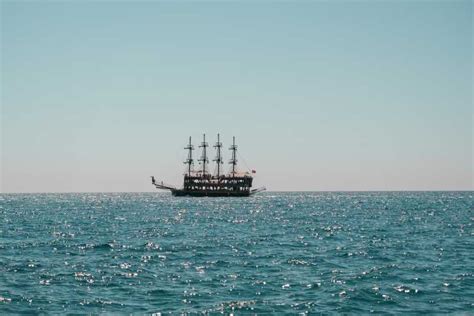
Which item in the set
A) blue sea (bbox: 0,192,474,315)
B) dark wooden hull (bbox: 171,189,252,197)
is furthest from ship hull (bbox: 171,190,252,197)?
blue sea (bbox: 0,192,474,315)

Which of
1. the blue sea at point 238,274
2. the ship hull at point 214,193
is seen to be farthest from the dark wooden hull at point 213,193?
the blue sea at point 238,274

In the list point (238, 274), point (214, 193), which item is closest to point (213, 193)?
point (214, 193)

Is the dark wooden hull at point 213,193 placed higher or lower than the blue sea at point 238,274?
higher

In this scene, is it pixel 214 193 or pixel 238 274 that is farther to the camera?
pixel 214 193

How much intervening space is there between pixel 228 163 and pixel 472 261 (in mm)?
154420

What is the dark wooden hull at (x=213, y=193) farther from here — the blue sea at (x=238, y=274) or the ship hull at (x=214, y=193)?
the blue sea at (x=238, y=274)

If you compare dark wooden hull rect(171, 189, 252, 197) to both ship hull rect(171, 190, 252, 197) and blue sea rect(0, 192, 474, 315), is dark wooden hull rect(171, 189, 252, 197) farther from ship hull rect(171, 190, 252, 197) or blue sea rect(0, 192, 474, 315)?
blue sea rect(0, 192, 474, 315)

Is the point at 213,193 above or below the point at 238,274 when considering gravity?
above

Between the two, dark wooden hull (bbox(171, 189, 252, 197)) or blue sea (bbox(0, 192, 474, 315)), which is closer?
blue sea (bbox(0, 192, 474, 315))

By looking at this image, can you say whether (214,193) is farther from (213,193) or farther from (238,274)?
(238,274)

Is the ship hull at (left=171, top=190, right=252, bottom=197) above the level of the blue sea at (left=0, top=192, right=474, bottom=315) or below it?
above

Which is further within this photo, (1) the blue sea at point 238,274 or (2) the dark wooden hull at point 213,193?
(2) the dark wooden hull at point 213,193

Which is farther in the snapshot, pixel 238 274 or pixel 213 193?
pixel 213 193

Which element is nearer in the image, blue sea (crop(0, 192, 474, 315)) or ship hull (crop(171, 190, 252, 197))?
blue sea (crop(0, 192, 474, 315))
